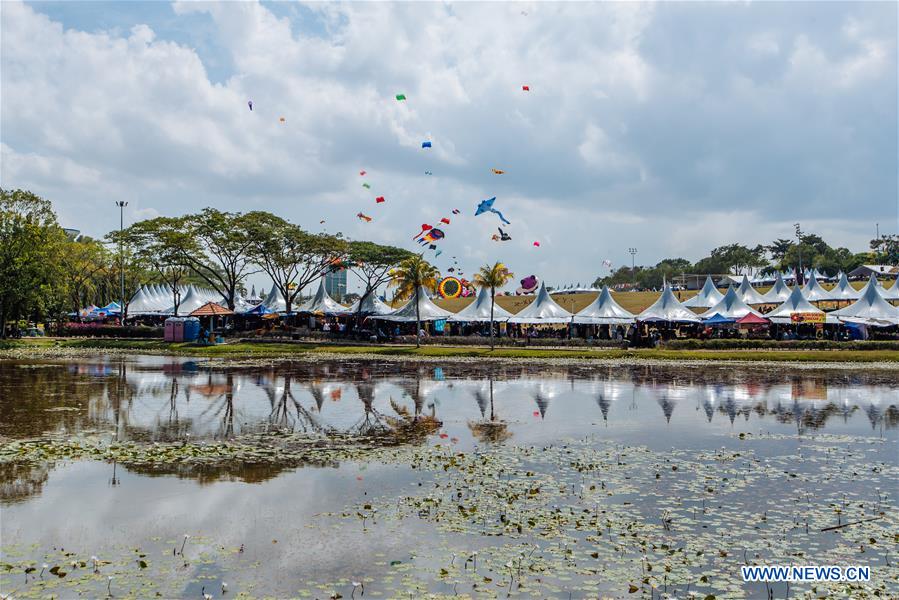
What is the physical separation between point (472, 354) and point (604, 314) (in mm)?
15454

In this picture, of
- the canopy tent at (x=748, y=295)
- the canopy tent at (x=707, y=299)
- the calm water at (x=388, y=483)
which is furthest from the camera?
the canopy tent at (x=748, y=295)

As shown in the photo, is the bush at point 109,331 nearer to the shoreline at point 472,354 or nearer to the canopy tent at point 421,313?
the shoreline at point 472,354

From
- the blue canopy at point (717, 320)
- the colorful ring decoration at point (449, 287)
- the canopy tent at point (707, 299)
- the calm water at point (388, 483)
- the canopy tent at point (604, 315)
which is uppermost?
the colorful ring decoration at point (449, 287)

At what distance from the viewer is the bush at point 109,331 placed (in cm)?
Answer: 6297

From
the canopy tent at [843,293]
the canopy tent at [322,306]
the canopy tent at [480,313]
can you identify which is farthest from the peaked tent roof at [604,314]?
the canopy tent at [843,293]

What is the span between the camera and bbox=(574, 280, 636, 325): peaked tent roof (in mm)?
58062

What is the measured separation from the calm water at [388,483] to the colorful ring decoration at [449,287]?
131 feet

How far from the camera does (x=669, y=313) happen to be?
192ft

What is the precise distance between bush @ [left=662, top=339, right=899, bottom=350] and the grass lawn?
2.95 feet

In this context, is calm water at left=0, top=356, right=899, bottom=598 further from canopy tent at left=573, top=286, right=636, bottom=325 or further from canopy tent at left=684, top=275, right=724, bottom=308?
canopy tent at left=684, top=275, right=724, bottom=308

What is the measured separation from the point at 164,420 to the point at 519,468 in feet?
38.3

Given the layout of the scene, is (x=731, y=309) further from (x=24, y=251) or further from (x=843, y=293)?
(x=24, y=251)

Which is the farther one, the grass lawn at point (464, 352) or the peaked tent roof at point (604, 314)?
the peaked tent roof at point (604, 314)

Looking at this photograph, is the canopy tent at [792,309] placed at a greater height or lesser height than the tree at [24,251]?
lesser
